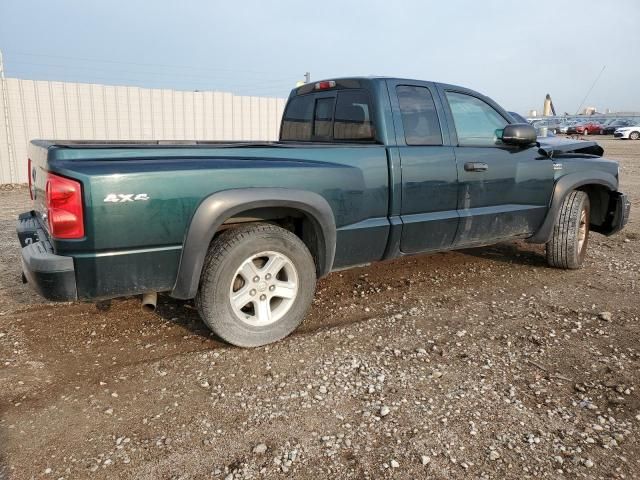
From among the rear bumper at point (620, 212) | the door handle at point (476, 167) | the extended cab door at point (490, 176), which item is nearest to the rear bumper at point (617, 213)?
the rear bumper at point (620, 212)

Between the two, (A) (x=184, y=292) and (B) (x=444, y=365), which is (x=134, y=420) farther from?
(B) (x=444, y=365)

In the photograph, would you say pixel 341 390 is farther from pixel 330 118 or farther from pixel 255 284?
pixel 330 118

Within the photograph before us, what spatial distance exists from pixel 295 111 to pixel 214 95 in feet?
29.9

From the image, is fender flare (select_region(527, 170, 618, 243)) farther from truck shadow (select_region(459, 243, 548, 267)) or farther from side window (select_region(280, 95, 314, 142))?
side window (select_region(280, 95, 314, 142))

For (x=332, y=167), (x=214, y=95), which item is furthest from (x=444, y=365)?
(x=214, y=95)

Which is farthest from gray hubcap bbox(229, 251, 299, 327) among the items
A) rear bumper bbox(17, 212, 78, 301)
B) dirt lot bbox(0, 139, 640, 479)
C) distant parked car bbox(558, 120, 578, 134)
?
distant parked car bbox(558, 120, 578, 134)

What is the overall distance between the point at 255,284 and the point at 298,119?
2.14m

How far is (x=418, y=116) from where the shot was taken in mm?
4102

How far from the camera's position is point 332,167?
138 inches

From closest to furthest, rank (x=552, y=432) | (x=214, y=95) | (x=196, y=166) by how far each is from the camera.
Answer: (x=552, y=432) < (x=196, y=166) < (x=214, y=95)

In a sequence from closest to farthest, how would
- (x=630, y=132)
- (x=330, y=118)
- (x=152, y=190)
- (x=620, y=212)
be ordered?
(x=152, y=190) → (x=330, y=118) → (x=620, y=212) → (x=630, y=132)

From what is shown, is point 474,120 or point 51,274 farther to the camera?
point 474,120

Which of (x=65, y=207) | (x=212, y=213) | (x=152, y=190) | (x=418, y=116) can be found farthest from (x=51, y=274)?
(x=418, y=116)

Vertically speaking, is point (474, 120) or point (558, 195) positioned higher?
point (474, 120)
